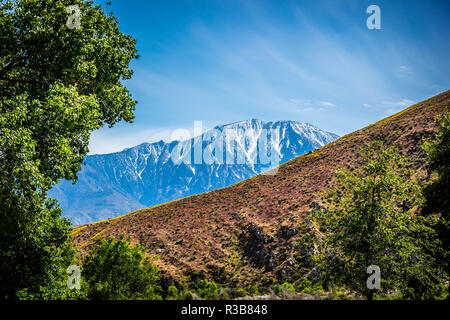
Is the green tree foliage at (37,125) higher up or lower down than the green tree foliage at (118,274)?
→ higher up

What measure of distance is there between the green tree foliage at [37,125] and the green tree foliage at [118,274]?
11.4 m

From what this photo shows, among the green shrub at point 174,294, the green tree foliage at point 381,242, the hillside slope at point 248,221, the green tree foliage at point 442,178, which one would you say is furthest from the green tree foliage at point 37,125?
the hillside slope at point 248,221

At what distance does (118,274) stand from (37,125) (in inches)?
757

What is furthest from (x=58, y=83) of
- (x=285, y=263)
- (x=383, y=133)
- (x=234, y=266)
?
(x=383, y=133)

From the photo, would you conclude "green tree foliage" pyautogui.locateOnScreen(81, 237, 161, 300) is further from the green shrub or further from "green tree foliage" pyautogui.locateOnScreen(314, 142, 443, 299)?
"green tree foliage" pyautogui.locateOnScreen(314, 142, 443, 299)

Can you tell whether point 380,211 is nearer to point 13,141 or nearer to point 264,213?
point 13,141

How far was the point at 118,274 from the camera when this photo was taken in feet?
82.8

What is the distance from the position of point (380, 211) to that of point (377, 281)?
4248mm

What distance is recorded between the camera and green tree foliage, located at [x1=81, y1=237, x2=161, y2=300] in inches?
934

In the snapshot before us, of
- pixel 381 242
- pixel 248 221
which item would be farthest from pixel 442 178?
pixel 248 221

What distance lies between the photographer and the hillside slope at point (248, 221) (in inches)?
1774

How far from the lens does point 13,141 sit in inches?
388

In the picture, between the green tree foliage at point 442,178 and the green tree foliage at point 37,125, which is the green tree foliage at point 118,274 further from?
the green tree foliage at point 442,178
